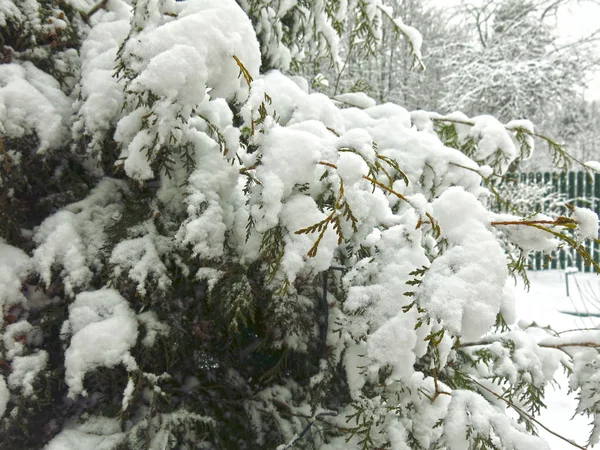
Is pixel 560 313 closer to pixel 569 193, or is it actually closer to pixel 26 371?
pixel 569 193

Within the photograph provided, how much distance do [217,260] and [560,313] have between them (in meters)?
6.65

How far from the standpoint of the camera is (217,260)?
3.88 feet

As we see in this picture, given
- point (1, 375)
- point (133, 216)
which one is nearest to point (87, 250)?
point (133, 216)

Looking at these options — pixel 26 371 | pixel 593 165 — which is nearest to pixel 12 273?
pixel 26 371

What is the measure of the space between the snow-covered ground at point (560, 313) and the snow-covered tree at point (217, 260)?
0.75 m

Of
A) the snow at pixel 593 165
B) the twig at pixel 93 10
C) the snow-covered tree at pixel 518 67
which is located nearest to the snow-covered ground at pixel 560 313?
the snow at pixel 593 165

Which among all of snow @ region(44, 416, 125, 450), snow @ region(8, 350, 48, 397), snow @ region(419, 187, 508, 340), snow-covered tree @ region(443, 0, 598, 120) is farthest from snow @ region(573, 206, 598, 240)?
snow-covered tree @ region(443, 0, 598, 120)

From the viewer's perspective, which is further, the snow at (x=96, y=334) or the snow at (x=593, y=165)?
the snow at (x=593, y=165)

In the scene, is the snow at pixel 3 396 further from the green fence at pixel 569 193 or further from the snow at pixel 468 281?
the green fence at pixel 569 193

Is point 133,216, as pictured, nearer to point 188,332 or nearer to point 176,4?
point 188,332

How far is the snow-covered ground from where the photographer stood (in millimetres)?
3220

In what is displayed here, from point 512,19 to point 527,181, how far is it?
6740mm

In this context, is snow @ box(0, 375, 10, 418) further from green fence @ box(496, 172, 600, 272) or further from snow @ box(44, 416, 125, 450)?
green fence @ box(496, 172, 600, 272)

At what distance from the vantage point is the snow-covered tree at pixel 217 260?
1.01 m
